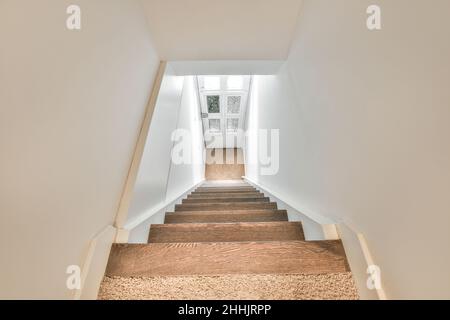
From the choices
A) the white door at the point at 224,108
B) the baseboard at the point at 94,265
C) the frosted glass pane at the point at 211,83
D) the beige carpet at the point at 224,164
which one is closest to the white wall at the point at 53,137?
the baseboard at the point at 94,265

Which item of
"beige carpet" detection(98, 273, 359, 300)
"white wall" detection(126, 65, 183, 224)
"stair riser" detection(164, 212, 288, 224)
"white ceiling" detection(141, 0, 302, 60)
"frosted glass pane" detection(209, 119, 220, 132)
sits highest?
"frosted glass pane" detection(209, 119, 220, 132)

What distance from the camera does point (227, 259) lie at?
34.7 inches

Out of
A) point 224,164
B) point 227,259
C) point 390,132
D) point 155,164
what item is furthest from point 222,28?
point 224,164

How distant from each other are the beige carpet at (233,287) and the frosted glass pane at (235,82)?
150 inches

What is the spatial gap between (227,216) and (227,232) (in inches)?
16.5

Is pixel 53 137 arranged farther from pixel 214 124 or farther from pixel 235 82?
pixel 214 124

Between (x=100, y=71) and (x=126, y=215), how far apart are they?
2.14ft

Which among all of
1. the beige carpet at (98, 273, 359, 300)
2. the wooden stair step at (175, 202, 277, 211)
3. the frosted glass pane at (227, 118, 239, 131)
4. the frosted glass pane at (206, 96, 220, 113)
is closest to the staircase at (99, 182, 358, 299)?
the beige carpet at (98, 273, 359, 300)

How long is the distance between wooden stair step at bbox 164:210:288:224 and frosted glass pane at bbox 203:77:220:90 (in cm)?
308

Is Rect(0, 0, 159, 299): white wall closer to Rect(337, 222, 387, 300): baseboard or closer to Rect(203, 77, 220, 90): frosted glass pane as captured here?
Rect(337, 222, 387, 300): baseboard

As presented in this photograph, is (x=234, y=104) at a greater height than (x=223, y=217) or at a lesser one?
greater

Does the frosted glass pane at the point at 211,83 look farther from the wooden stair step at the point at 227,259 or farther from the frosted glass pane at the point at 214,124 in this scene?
the wooden stair step at the point at 227,259

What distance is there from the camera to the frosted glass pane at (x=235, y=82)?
13.4 feet

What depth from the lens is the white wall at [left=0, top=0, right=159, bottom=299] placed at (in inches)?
19.1
